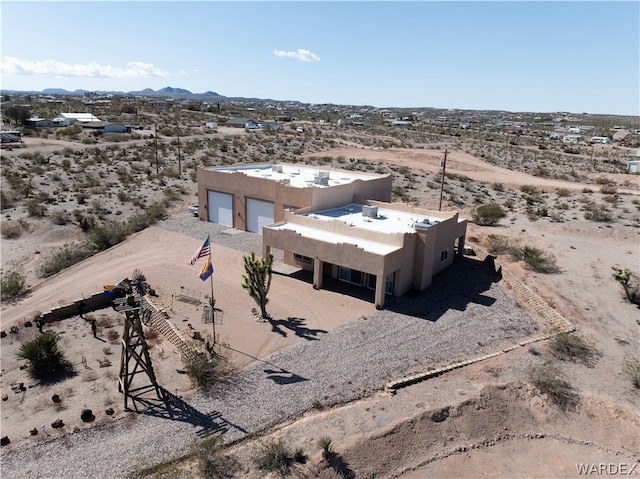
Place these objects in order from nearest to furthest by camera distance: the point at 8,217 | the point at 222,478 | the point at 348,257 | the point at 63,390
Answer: the point at 222,478 < the point at 63,390 < the point at 348,257 < the point at 8,217

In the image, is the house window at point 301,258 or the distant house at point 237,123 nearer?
the house window at point 301,258

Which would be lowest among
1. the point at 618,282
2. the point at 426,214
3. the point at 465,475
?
the point at 465,475

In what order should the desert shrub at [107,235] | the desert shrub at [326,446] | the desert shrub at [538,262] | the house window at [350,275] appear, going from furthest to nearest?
1. the desert shrub at [107,235]
2. the desert shrub at [538,262]
3. the house window at [350,275]
4. the desert shrub at [326,446]

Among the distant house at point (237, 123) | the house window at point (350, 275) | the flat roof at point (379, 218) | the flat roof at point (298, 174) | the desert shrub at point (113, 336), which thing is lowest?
the desert shrub at point (113, 336)

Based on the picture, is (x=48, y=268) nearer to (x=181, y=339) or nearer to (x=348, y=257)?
(x=181, y=339)

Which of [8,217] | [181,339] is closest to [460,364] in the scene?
[181,339]

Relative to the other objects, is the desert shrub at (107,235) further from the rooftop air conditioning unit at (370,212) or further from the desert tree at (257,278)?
the rooftop air conditioning unit at (370,212)

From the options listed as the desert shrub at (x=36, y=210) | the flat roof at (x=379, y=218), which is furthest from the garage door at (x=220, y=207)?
the desert shrub at (x=36, y=210)
